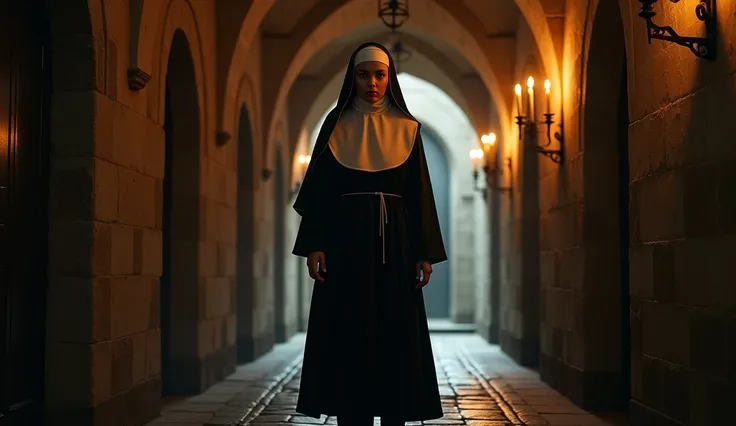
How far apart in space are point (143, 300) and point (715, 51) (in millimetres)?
3194

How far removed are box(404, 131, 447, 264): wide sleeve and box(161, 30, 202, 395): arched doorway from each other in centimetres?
316

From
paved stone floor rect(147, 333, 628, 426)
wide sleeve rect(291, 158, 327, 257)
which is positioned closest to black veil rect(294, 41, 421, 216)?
wide sleeve rect(291, 158, 327, 257)

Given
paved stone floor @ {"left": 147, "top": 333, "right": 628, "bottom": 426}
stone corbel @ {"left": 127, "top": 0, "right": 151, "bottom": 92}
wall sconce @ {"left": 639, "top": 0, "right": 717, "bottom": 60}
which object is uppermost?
stone corbel @ {"left": 127, "top": 0, "right": 151, "bottom": 92}

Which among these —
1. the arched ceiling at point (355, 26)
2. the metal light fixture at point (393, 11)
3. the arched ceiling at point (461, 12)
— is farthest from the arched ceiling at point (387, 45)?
the arched ceiling at point (461, 12)

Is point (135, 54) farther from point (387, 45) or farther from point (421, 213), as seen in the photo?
point (387, 45)

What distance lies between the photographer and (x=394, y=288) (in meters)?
3.75

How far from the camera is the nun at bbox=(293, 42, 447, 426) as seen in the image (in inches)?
146

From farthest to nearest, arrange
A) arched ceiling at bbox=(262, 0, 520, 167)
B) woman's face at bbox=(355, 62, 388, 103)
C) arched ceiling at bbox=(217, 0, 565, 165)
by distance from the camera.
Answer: arched ceiling at bbox=(262, 0, 520, 167) < arched ceiling at bbox=(217, 0, 565, 165) < woman's face at bbox=(355, 62, 388, 103)

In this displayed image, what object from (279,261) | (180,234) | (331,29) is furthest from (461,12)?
(180,234)

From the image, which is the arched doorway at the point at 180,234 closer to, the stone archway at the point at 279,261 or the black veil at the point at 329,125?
the black veil at the point at 329,125

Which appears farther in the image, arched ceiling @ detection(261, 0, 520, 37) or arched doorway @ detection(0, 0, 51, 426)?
arched ceiling @ detection(261, 0, 520, 37)

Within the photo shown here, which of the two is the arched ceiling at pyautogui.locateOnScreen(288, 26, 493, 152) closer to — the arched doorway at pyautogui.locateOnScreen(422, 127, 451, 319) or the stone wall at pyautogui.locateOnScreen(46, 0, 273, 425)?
the stone wall at pyautogui.locateOnScreen(46, 0, 273, 425)

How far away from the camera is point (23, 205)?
430 cm

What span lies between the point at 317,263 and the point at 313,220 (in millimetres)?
186
